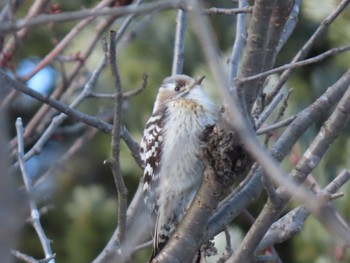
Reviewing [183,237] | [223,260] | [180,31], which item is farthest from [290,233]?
[180,31]

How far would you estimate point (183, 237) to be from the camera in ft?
9.55

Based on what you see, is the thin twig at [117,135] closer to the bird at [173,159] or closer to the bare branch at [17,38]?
the bird at [173,159]

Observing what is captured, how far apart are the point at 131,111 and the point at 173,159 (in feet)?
10.3

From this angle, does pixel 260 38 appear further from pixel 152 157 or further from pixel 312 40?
pixel 152 157

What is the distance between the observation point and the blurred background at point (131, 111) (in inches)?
266

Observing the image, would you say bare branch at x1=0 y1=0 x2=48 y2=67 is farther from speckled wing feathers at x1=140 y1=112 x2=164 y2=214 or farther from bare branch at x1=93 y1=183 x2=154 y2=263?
bare branch at x1=93 y1=183 x2=154 y2=263

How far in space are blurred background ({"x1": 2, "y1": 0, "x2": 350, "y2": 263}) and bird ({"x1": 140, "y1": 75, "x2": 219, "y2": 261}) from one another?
2.17 meters

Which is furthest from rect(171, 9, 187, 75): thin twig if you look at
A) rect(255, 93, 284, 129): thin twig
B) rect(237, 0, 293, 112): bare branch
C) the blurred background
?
the blurred background

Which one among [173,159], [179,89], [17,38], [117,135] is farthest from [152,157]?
[117,135]

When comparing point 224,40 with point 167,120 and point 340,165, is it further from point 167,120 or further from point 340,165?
point 167,120

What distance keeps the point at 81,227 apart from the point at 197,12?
18.3 feet

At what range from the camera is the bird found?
4090mm

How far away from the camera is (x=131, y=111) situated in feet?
23.9

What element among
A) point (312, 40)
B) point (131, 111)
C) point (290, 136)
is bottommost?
point (290, 136)
